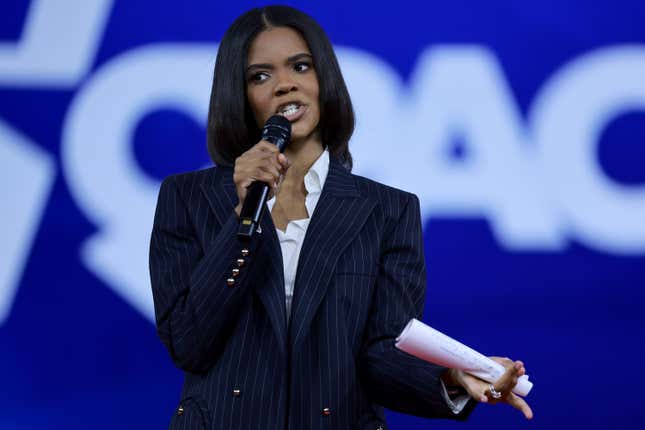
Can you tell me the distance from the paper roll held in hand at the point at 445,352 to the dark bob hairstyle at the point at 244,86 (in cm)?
56

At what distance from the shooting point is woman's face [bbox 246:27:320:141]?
5.56ft

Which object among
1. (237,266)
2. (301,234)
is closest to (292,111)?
(301,234)

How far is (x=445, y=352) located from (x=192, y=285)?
422mm

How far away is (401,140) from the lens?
2.78 m

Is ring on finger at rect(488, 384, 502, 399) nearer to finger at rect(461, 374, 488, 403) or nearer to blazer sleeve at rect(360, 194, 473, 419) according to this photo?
finger at rect(461, 374, 488, 403)

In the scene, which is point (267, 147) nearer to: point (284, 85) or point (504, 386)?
point (284, 85)

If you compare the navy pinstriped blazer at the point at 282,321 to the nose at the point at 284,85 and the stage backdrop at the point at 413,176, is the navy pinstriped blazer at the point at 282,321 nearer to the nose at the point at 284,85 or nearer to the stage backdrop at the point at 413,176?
the nose at the point at 284,85

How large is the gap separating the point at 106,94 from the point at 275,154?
60.5 inches

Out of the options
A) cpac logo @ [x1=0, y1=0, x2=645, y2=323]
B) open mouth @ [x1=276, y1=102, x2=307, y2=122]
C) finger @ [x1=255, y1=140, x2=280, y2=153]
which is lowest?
finger @ [x1=255, y1=140, x2=280, y2=153]

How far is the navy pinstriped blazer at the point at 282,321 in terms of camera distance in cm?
151

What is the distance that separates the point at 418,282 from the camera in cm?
167

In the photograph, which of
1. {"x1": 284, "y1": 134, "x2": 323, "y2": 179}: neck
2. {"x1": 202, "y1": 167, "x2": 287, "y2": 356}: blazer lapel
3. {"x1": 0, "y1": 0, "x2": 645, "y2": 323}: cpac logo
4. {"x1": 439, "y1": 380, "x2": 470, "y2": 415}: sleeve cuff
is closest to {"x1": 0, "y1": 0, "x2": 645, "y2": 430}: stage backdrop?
{"x1": 0, "y1": 0, "x2": 645, "y2": 323}: cpac logo

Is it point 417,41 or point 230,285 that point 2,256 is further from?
point 230,285

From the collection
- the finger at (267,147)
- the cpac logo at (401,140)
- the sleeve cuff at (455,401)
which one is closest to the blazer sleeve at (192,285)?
the finger at (267,147)
